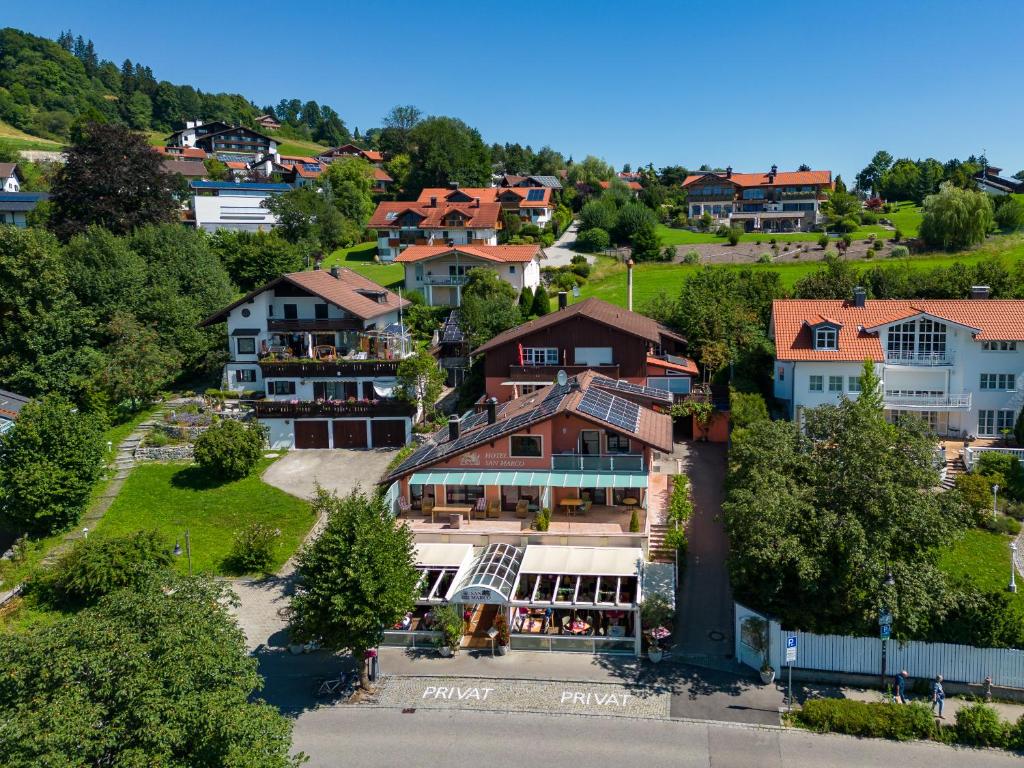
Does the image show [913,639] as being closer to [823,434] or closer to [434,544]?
[823,434]

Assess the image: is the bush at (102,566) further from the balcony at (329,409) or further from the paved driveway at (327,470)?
the balcony at (329,409)

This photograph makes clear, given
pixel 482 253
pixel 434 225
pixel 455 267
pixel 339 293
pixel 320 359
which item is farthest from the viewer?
pixel 434 225

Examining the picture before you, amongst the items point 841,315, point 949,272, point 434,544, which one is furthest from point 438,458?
point 949,272

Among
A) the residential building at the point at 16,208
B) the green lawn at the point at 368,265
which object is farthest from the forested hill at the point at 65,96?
the green lawn at the point at 368,265

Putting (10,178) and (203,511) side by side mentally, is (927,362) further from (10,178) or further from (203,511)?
(10,178)

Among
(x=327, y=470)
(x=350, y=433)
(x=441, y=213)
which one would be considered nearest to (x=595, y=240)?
(x=441, y=213)
